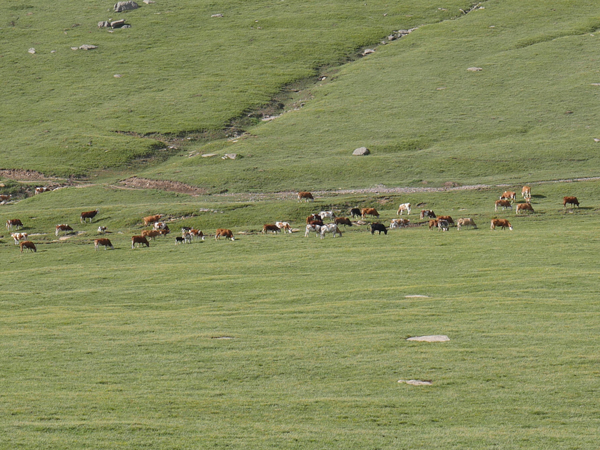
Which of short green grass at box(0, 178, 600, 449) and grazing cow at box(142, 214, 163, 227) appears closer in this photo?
short green grass at box(0, 178, 600, 449)

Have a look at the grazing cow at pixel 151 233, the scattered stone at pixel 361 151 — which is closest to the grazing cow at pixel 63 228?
the grazing cow at pixel 151 233

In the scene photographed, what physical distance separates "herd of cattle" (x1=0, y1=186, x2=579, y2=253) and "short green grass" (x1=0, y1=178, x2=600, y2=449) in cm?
110

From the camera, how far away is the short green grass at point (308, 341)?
17.5 m

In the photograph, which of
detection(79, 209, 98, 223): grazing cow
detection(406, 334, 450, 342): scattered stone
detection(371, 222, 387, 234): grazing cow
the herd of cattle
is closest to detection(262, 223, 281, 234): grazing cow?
the herd of cattle

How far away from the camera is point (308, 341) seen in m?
25.2

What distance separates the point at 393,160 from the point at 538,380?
5595 cm

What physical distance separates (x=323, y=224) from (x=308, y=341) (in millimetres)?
25881

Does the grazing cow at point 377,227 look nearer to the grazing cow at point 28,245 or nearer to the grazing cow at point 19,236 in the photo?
the grazing cow at point 28,245

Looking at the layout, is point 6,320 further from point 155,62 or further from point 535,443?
point 155,62

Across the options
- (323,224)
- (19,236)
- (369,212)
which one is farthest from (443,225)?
(19,236)

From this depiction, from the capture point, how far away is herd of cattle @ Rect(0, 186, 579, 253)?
48.3 meters

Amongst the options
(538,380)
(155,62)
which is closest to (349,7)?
(155,62)

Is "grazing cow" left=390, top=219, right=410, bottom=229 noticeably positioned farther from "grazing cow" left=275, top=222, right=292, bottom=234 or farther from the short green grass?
"grazing cow" left=275, top=222, right=292, bottom=234

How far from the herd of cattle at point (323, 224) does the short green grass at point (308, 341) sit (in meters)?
1.10
